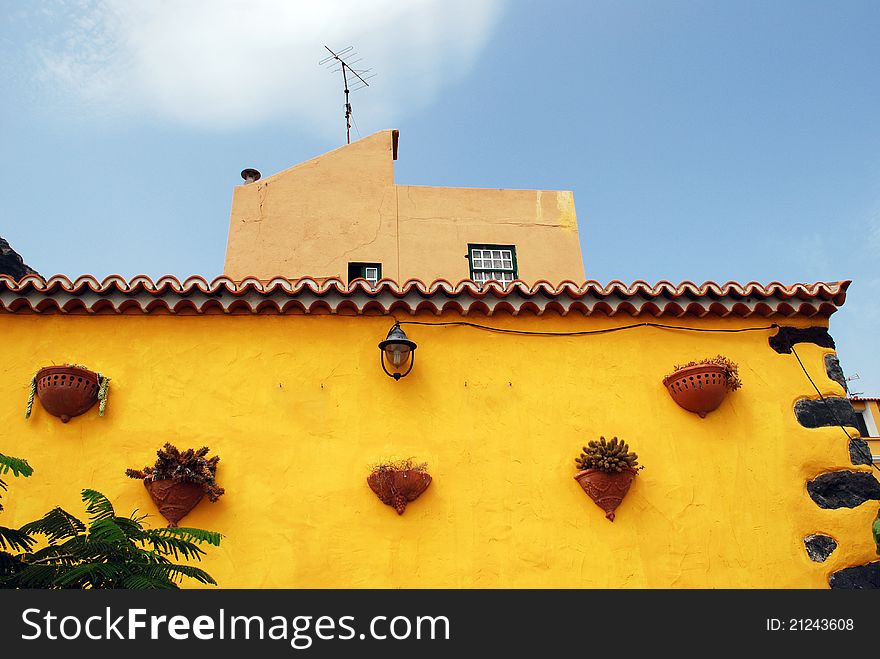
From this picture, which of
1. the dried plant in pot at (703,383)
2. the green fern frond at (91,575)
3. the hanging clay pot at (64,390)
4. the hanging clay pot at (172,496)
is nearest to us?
the green fern frond at (91,575)

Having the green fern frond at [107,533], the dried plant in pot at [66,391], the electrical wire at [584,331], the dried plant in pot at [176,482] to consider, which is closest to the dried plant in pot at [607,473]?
the electrical wire at [584,331]

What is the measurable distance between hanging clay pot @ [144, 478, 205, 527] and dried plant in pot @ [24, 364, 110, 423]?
100cm

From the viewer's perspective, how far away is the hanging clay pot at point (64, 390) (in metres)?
6.62

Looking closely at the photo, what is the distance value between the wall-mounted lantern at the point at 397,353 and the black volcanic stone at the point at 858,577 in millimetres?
4320

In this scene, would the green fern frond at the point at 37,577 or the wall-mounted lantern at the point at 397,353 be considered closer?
the green fern frond at the point at 37,577

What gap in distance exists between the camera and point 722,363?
23.1 ft

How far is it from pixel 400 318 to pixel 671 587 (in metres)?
3.53

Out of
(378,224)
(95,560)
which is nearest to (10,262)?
(378,224)

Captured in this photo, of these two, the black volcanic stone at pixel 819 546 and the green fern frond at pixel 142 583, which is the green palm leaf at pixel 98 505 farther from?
the black volcanic stone at pixel 819 546

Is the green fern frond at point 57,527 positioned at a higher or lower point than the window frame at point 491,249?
lower

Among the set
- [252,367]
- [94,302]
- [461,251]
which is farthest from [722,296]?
[461,251]

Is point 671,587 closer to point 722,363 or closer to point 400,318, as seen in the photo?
point 722,363

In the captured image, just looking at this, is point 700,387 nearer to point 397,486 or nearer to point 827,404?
point 827,404

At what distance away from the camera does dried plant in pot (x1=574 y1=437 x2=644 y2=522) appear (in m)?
6.59
